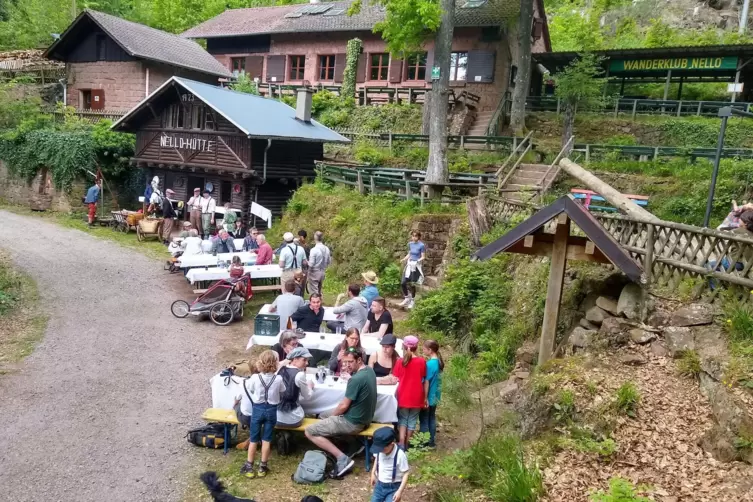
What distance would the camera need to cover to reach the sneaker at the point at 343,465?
6918 mm

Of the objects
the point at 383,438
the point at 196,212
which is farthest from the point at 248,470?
the point at 196,212

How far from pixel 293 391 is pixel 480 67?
24731 millimetres

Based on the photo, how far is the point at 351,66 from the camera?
31.5 m

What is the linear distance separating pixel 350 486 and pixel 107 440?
3.45 metres

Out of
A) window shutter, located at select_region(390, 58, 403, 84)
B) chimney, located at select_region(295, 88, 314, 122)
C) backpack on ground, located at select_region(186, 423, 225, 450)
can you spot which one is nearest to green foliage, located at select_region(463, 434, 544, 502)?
backpack on ground, located at select_region(186, 423, 225, 450)

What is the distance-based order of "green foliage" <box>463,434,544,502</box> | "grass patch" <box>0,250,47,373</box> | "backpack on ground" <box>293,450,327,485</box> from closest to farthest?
"green foliage" <box>463,434,544,502</box> < "backpack on ground" <box>293,450,327,485</box> < "grass patch" <box>0,250,47,373</box>

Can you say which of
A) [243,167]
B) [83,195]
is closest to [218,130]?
[243,167]

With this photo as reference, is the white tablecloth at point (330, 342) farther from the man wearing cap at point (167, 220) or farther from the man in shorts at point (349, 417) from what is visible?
the man wearing cap at point (167, 220)

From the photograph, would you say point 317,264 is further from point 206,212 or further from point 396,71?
point 396,71

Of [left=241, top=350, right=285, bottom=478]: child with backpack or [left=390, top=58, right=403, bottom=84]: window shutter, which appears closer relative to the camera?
[left=241, top=350, right=285, bottom=478]: child with backpack

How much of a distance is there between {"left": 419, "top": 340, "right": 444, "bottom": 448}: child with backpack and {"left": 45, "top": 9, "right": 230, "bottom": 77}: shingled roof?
82.2 ft

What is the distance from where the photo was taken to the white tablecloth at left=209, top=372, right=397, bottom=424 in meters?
7.25

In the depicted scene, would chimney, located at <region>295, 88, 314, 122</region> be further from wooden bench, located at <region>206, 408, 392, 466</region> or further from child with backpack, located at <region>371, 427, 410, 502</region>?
child with backpack, located at <region>371, 427, 410, 502</region>

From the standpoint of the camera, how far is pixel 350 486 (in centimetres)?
680
